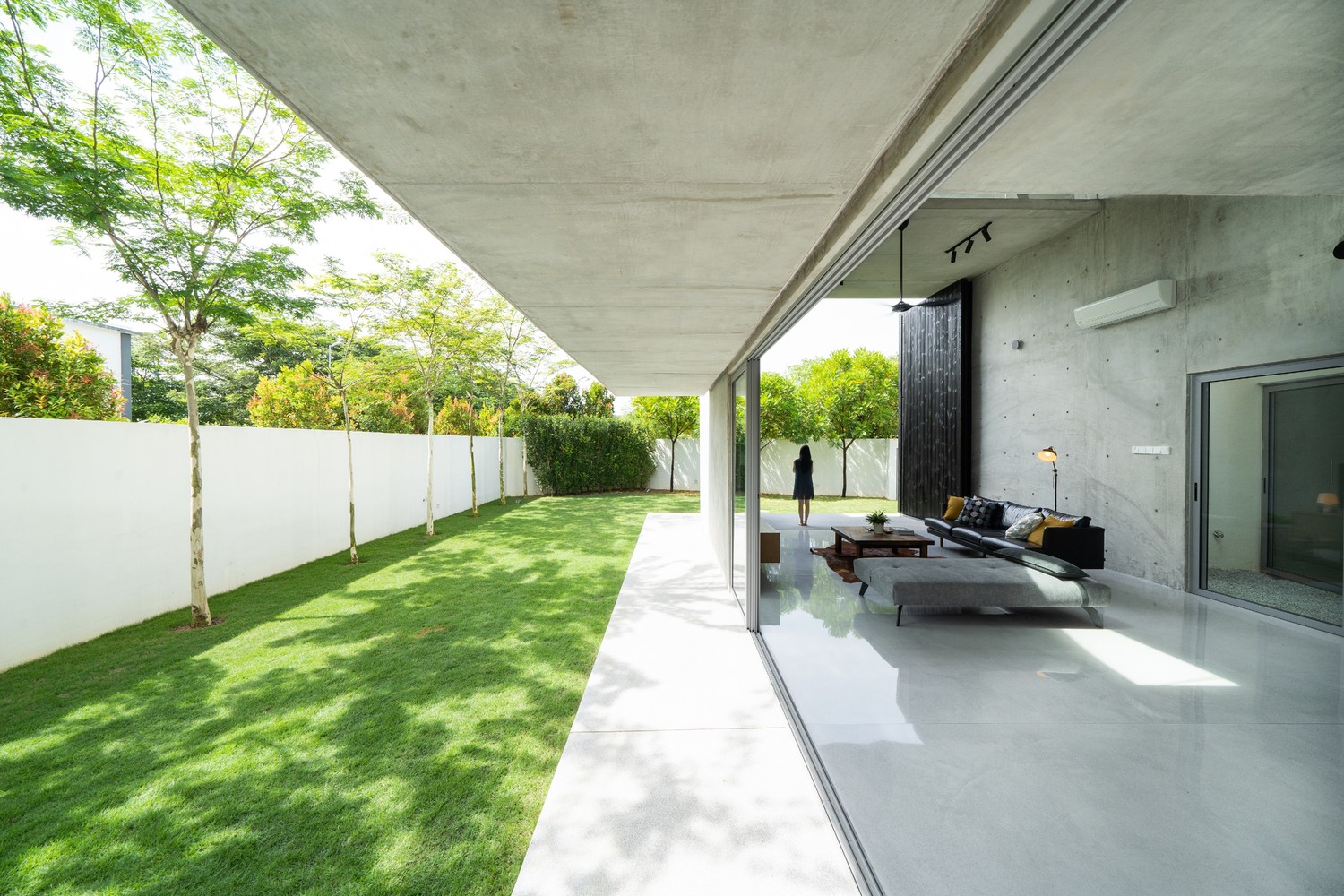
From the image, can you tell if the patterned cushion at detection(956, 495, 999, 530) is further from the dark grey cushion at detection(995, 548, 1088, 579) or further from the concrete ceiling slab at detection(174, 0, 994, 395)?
the concrete ceiling slab at detection(174, 0, 994, 395)

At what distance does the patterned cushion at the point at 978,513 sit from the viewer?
23.7 ft

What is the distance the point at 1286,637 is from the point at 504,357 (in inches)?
487

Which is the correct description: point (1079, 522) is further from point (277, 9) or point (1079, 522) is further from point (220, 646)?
point (220, 646)

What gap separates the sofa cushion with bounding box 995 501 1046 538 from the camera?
260 inches

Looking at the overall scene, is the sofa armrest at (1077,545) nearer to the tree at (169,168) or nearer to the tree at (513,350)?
the tree at (169,168)

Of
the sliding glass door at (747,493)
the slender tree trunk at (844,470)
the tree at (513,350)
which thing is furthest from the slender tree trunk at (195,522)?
the slender tree trunk at (844,470)

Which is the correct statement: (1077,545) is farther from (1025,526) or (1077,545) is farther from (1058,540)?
(1025,526)

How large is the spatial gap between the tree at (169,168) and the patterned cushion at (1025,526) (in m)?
7.73

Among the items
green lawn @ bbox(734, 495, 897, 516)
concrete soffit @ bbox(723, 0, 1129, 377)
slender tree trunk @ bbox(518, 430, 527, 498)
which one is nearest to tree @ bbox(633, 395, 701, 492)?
green lawn @ bbox(734, 495, 897, 516)

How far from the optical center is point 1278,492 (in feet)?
15.5

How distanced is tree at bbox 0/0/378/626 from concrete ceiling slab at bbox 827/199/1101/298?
567 centimetres

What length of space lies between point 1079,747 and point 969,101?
2.98m

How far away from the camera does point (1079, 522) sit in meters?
5.72

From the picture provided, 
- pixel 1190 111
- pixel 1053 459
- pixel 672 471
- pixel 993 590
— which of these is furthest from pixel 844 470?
pixel 1190 111
